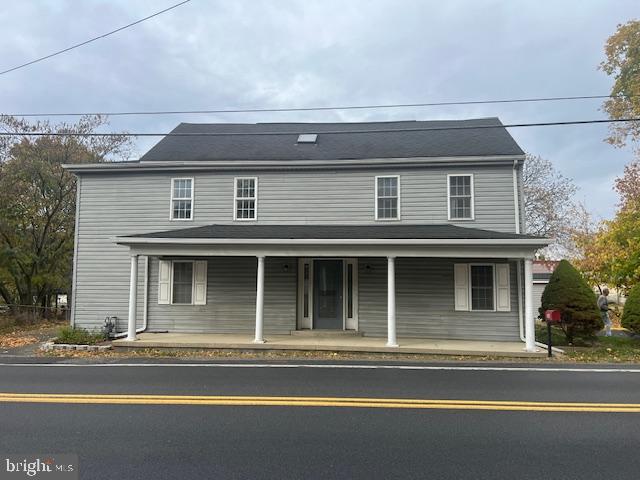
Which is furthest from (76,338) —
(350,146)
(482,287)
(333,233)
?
(482,287)

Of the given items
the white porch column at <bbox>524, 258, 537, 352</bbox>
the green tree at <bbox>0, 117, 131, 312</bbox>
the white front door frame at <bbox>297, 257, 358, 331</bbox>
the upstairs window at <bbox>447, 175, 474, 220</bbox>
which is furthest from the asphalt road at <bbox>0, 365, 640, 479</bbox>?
the green tree at <bbox>0, 117, 131, 312</bbox>

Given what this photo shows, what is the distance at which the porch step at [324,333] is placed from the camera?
1280cm

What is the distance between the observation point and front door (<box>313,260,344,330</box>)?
13.5 meters

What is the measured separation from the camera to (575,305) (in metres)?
11.6

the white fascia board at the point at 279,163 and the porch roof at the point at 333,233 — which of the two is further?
the white fascia board at the point at 279,163

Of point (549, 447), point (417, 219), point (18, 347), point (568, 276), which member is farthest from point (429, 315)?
point (18, 347)

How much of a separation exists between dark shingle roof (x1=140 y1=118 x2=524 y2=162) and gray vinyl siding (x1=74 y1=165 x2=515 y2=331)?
2.04ft

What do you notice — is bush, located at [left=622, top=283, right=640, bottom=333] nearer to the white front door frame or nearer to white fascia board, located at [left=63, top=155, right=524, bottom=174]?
white fascia board, located at [left=63, top=155, right=524, bottom=174]

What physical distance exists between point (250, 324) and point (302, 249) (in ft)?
11.4

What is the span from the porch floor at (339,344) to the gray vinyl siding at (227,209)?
5.22 ft

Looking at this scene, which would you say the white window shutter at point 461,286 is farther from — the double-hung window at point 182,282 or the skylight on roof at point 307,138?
the double-hung window at point 182,282

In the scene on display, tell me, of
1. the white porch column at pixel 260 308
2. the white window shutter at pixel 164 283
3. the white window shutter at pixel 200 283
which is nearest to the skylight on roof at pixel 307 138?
the white window shutter at pixel 200 283

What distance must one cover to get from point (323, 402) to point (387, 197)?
8770 mm

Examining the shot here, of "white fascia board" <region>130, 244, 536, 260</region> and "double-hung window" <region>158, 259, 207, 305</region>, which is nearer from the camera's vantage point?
"white fascia board" <region>130, 244, 536, 260</region>
